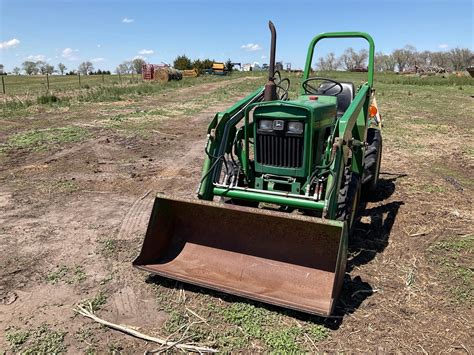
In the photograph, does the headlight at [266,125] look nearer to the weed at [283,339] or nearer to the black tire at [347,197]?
the black tire at [347,197]

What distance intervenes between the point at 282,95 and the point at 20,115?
11.0m

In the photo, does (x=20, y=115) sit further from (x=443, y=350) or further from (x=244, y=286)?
(x=443, y=350)

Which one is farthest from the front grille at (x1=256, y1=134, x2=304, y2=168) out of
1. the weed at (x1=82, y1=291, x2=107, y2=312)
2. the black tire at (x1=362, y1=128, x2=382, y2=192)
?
the weed at (x1=82, y1=291, x2=107, y2=312)

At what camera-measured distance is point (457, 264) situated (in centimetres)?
444

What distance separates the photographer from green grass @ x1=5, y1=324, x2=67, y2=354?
3164mm

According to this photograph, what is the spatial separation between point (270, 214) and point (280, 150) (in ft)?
2.87

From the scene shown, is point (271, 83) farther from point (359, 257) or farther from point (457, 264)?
point (457, 264)

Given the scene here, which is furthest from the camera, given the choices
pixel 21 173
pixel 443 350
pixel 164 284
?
pixel 21 173

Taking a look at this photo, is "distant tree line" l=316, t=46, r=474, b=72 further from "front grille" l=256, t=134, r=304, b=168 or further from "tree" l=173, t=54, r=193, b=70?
"front grille" l=256, t=134, r=304, b=168

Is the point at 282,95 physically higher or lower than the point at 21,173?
higher

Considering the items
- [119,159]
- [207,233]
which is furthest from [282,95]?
[119,159]

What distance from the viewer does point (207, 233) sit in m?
4.38

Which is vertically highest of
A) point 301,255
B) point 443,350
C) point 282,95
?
point 282,95

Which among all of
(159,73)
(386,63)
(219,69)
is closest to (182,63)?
Result: (219,69)
